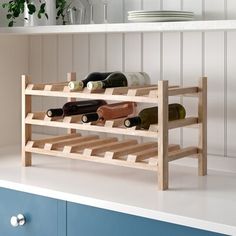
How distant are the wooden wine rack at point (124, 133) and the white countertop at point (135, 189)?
77mm

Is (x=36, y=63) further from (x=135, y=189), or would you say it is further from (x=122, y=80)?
(x=135, y=189)

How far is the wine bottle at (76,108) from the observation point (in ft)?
7.25

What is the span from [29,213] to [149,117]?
53 centimetres

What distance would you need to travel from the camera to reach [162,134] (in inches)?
75.4

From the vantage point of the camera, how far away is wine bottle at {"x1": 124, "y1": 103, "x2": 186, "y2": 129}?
2.00m

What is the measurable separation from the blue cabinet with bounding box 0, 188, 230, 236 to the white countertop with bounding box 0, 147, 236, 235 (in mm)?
30

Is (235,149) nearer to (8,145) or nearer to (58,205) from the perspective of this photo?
(58,205)

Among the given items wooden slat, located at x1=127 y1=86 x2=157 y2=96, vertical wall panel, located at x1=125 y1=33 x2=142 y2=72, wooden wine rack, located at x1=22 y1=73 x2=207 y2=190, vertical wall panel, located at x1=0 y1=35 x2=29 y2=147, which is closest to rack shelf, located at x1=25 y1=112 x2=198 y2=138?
wooden wine rack, located at x1=22 y1=73 x2=207 y2=190

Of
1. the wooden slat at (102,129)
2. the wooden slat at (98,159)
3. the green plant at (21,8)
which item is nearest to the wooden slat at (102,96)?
the wooden slat at (102,129)

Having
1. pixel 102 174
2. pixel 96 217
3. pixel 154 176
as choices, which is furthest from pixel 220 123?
pixel 96 217

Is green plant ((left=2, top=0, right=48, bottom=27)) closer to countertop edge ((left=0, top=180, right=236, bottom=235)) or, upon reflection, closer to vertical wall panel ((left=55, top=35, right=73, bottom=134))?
vertical wall panel ((left=55, top=35, right=73, bottom=134))

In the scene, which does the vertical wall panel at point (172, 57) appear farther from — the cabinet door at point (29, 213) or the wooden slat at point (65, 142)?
the cabinet door at point (29, 213)

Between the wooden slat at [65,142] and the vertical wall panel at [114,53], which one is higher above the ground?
the vertical wall panel at [114,53]

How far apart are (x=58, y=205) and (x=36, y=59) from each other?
3.68 ft
